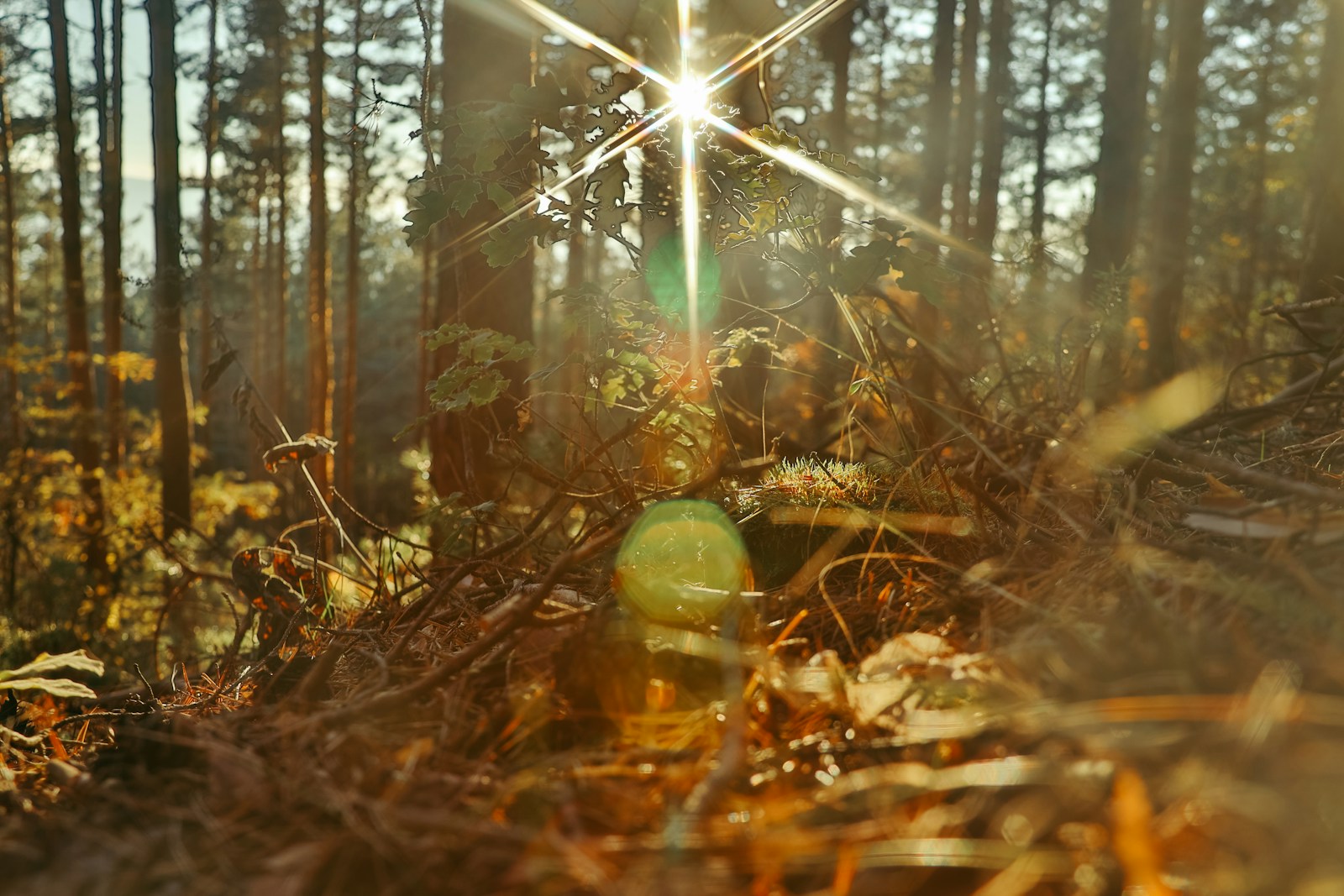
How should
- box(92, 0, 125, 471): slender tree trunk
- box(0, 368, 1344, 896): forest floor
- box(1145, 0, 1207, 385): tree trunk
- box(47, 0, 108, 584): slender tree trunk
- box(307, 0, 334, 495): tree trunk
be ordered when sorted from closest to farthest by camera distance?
box(0, 368, 1344, 896): forest floor → box(1145, 0, 1207, 385): tree trunk → box(47, 0, 108, 584): slender tree trunk → box(92, 0, 125, 471): slender tree trunk → box(307, 0, 334, 495): tree trunk

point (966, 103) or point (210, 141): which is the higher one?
point (210, 141)

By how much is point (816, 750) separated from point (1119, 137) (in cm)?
999

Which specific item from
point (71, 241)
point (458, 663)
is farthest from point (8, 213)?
point (458, 663)

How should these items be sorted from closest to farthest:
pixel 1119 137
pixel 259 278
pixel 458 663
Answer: pixel 458 663 < pixel 1119 137 < pixel 259 278

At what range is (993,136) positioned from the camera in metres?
16.9

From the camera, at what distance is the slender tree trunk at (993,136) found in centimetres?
1513

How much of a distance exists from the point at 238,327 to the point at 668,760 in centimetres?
4743

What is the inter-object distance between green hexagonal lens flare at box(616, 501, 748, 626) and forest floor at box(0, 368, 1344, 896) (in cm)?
5

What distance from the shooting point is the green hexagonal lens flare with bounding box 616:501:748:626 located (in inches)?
68.5

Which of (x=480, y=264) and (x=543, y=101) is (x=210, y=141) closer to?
(x=480, y=264)

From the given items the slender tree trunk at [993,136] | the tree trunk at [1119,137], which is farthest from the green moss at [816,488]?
the slender tree trunk at [993,136]

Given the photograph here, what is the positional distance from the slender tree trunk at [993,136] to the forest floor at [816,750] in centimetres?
1260

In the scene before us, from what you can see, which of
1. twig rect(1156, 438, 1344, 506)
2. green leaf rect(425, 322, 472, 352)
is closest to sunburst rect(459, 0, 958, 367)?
green leaf rect(425, 322, 472, 352)

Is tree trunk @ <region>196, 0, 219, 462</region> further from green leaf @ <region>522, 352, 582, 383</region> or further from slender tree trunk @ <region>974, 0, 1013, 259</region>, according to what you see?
green leaf @ <region>522, 352, 582, 383</region>
